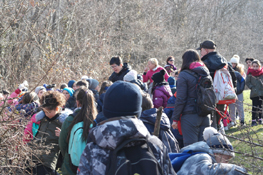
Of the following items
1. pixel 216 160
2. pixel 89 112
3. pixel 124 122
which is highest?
pixel 124 122

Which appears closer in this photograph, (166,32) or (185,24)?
(166,32)

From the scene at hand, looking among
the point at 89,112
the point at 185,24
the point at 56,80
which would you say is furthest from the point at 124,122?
the point at 185,24

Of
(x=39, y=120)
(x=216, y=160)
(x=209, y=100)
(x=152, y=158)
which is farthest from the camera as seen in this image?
(x=209, y=100)

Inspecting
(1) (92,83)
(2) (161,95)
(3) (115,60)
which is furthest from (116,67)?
(2) (161,95)

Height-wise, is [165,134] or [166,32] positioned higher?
[166,32]

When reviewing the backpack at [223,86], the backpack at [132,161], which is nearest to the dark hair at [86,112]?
the backpack at [132,161]

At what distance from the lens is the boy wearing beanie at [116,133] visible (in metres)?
1.97

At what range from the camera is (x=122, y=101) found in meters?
2.12

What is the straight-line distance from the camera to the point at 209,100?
16.5ft

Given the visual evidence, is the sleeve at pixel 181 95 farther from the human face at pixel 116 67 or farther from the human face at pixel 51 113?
the human face at pixel 116 67

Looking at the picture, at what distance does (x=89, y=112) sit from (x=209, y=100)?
6.34ft

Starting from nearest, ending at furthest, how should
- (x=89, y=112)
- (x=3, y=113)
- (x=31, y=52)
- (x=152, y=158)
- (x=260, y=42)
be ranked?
(x=152, y=158), (x=3, y=113), (x=89, y=112), (x=31, y=52), (x=260, y=42)

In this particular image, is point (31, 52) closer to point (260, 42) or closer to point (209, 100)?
point (209, 100)

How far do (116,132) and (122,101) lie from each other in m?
0.24
